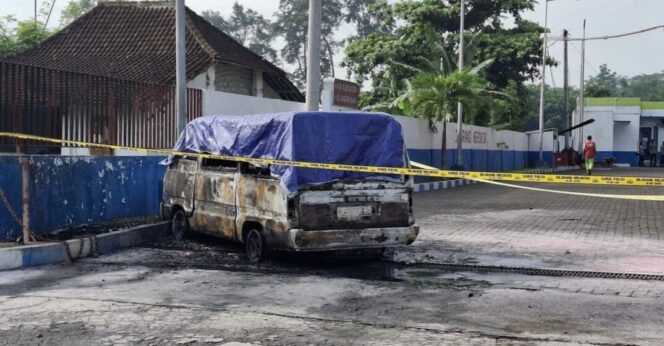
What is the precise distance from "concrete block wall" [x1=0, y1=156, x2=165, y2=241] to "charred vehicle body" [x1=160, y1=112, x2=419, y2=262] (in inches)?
86.9

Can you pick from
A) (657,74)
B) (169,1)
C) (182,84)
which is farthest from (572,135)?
(657,74)

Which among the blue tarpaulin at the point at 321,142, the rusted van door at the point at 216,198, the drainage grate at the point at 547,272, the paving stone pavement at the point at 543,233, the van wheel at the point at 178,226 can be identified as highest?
the blue tarpaulin at the point at 321,142

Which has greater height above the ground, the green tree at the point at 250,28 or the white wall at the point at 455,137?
the green tree at the point at 250,28

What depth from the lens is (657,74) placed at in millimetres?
107250

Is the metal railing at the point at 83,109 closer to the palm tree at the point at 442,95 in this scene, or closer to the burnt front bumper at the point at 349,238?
the burnt front bumper at the point at 349,238

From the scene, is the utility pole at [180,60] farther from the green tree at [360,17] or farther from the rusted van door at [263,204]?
the green tree at [360,17]

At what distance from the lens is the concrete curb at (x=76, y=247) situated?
316 inches

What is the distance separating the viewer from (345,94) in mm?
17328

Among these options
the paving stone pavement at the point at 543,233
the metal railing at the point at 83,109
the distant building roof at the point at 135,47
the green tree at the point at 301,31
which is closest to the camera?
the paving stone pavement at the point at 543,233

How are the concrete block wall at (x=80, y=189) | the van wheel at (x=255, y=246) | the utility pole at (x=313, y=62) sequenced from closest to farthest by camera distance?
1. the van wheel at (x=255, y=246)
2. the concrete block wall at (x=80, y=189)
3. the utility pole at (x=313, y=62)

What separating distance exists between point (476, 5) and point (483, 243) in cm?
3411

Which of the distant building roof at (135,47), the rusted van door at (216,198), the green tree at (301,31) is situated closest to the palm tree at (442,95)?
the distant building roof at (135,47)

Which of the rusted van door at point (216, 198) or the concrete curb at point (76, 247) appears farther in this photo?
the rusted van door at point (216, 198)

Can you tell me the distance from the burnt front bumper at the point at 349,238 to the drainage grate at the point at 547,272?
1.87ft
